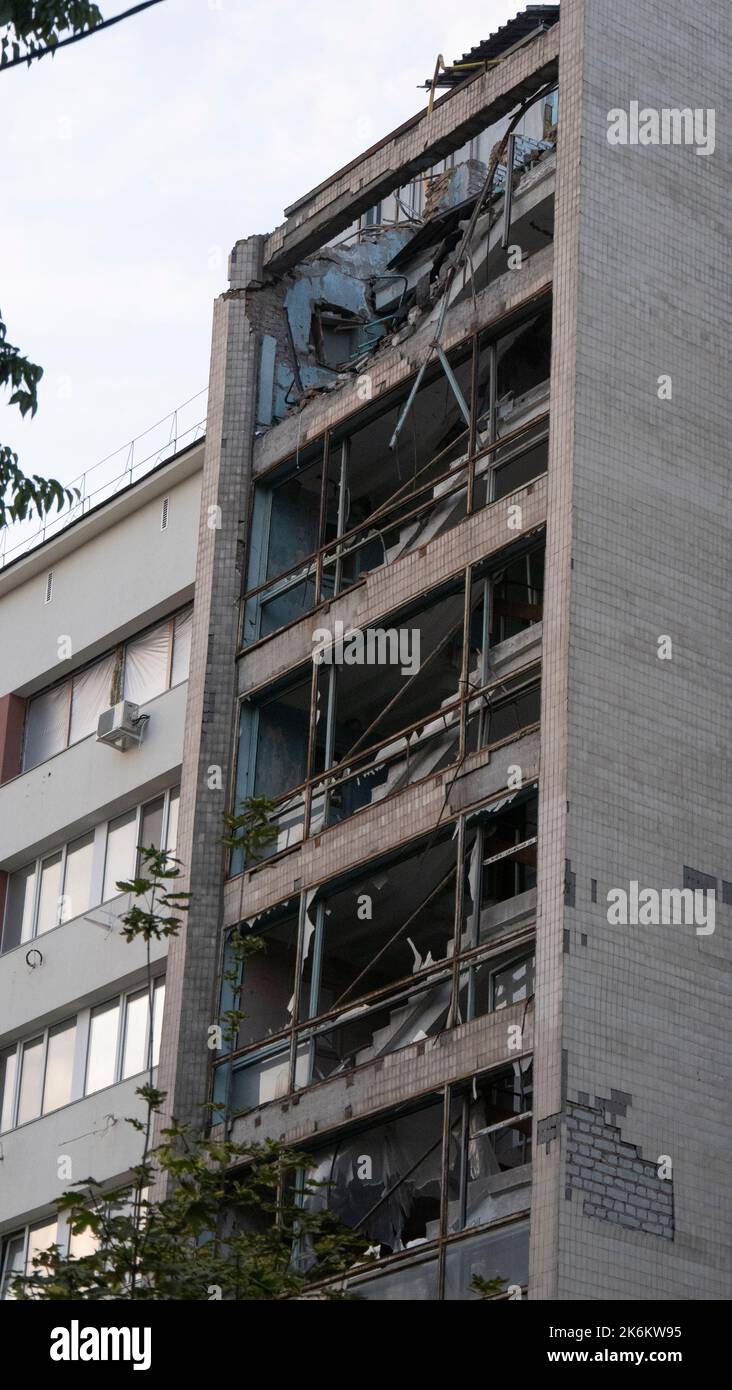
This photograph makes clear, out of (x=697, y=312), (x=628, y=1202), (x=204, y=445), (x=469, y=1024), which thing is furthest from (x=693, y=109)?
(x=628, y=1202)

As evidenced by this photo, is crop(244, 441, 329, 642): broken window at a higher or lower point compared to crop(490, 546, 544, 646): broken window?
higher

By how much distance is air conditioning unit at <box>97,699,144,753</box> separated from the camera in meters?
28.5

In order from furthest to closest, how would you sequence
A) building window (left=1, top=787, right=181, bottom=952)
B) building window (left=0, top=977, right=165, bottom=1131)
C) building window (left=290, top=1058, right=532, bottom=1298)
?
building window (left=1, top=787, right=181, bottom=952)
building window (left=0, top=977, right=165, bottom=1131)
building window (left=290, top=1058, right=532, bottom=1298)

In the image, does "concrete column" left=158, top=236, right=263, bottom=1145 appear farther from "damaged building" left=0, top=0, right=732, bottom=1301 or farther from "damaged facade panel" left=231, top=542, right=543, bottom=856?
"damaged facade panel" left=231, top=542, right=543, bottom=856

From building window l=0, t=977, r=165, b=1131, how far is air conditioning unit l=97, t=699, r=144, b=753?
3.06 m

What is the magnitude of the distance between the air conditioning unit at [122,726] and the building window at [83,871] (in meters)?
0.80

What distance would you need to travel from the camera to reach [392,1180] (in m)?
23.1

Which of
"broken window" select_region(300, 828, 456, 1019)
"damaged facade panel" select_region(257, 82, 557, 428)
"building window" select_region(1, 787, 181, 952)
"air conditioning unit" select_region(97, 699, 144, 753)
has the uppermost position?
"damaged facade panel" select_region(257, 82, 557, 428)

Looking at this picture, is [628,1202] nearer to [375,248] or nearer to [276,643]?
[276,643]

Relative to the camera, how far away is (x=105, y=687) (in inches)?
1187

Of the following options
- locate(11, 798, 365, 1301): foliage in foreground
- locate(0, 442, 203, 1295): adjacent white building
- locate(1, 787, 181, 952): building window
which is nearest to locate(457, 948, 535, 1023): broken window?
locate(11, 798, 365, 1301): foliage in foreground

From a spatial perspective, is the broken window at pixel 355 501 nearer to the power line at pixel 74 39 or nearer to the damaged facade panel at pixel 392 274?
the damaged facade panel at pixel 392 274

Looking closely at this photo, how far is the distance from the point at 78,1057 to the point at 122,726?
13.0 ft

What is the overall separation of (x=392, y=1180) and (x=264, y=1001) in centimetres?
324
